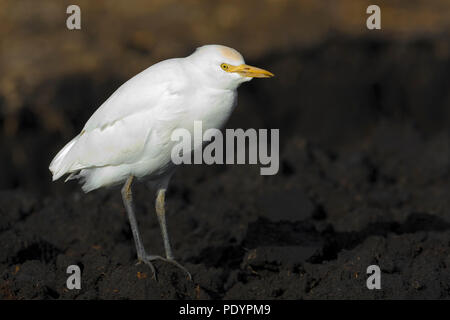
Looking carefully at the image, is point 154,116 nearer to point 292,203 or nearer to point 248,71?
point 248,71

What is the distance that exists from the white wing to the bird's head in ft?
0.68

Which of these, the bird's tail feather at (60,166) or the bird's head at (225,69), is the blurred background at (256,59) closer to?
the bird's tail feather at (60,166)

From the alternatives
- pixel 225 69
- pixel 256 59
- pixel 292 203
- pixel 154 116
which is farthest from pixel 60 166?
pixel 256 59

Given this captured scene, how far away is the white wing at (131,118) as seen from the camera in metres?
6.79

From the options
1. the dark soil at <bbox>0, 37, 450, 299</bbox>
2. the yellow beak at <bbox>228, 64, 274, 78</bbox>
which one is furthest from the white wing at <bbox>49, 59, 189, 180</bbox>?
the dark soil at <bbox>0, 37, 450, 299</bbox>

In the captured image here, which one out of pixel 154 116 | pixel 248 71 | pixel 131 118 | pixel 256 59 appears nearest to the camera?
pixel 248 71

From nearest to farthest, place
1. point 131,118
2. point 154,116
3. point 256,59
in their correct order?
point 154,116, point 131,118, point 256,59

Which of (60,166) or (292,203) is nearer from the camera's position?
(60,166)

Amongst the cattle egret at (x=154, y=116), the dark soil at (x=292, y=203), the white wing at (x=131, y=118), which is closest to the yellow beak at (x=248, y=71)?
the cattle egret at (x=154, y=116)

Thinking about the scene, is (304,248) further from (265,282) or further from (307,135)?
(307,135)

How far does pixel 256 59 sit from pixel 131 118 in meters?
7.49

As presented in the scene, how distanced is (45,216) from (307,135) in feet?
18.8

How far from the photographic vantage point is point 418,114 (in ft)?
46.7

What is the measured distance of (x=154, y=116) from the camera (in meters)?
6.87
